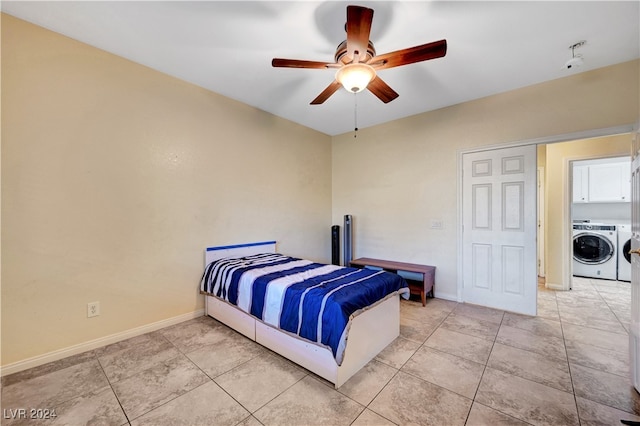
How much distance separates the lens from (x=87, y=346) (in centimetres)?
225

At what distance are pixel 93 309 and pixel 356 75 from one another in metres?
3.01

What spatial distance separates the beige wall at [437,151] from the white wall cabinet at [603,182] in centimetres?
320

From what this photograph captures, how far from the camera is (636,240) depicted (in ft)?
5.85

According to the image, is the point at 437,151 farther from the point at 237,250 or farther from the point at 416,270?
the point at 237,250

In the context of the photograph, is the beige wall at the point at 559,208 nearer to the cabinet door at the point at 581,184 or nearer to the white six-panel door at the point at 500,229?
the white six-panel door at the point at 500,229

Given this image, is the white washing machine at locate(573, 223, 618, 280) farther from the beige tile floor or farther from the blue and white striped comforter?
the blue and white striped comforter

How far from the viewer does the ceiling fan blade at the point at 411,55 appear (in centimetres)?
164

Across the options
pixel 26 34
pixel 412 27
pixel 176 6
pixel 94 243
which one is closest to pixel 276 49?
pixel 176 6

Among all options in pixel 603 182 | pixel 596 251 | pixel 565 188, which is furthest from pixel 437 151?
pixel 603 182

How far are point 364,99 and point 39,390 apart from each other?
4.02 metres

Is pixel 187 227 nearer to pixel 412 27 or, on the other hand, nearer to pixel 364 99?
pixel 364 99

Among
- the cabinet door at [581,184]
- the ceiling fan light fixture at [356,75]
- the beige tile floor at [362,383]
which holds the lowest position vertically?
the beige tile floor at [362,383]

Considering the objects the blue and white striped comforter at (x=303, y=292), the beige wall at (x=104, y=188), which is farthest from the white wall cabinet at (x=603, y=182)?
the beige wall at (x=104, y=188)

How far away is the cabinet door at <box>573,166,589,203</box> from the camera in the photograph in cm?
503
